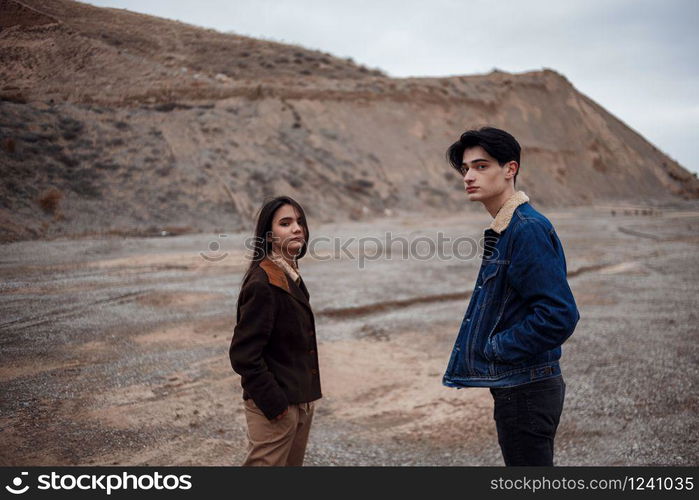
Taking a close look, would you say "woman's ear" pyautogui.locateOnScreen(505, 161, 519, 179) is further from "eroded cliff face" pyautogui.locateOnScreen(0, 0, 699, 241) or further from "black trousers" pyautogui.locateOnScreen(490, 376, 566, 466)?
"eroded cliff face" pyautogui.locateOnScreen(0, 0, 699, 241)

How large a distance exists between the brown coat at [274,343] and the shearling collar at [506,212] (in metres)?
1.00

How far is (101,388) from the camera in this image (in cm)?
581

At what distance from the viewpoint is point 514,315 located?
8.07 ft

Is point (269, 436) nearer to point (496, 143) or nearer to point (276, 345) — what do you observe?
point (276, 345)

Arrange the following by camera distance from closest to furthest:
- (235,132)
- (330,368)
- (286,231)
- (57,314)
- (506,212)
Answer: (506,212)
(286,231)
(330,368)
(57,314)
(235,132)

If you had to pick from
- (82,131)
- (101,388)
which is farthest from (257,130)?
(101,388)

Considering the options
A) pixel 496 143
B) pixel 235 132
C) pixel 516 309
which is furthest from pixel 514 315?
pixel 235 132

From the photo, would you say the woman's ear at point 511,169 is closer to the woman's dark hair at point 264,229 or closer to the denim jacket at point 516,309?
the denim jacket at point 516,309

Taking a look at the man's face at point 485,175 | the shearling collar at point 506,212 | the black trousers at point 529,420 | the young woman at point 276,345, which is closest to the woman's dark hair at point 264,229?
the young woman at point 276,345

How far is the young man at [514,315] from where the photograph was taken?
7.57 ft

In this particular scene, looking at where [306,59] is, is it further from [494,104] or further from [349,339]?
[349,339]

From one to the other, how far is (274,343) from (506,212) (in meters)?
1.25
